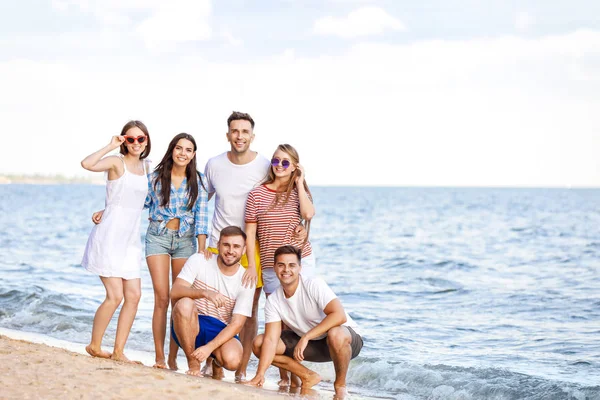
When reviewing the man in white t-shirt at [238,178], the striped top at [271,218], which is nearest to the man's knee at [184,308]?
the man in white t-shirt at [238,178]

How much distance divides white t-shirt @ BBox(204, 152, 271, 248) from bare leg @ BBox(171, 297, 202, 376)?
0.58m

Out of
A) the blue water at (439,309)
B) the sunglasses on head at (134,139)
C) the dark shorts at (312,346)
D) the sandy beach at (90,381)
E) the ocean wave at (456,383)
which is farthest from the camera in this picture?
the blue water at (439,309)

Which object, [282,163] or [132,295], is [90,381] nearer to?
[132,295]

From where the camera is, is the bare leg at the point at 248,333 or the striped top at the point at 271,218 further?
the bare leg at the point at 248,333

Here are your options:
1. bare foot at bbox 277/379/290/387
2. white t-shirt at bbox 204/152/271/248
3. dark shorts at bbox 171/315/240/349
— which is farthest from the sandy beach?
white t-shirt at bbox 204/152/271/248

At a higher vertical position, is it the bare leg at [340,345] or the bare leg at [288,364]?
Result: the bare leg at [340,345]

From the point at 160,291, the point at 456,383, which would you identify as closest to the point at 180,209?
the point at 160,291

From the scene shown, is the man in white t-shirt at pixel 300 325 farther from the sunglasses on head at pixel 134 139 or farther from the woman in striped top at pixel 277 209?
the sunglasses on head at pixel 134 139

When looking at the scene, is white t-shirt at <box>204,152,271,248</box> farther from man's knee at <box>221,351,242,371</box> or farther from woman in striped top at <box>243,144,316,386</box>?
man's knee at <box>221,351,242,371</box>

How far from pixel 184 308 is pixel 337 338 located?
1190 mm

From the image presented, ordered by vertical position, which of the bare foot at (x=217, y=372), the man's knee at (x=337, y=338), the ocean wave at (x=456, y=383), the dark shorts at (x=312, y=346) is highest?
the man's knee at (x=337, y=338)

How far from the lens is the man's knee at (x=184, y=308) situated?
5.52 meters

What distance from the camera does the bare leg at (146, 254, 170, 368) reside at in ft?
19.2

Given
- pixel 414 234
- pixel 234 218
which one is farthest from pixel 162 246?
pixel 414 234
